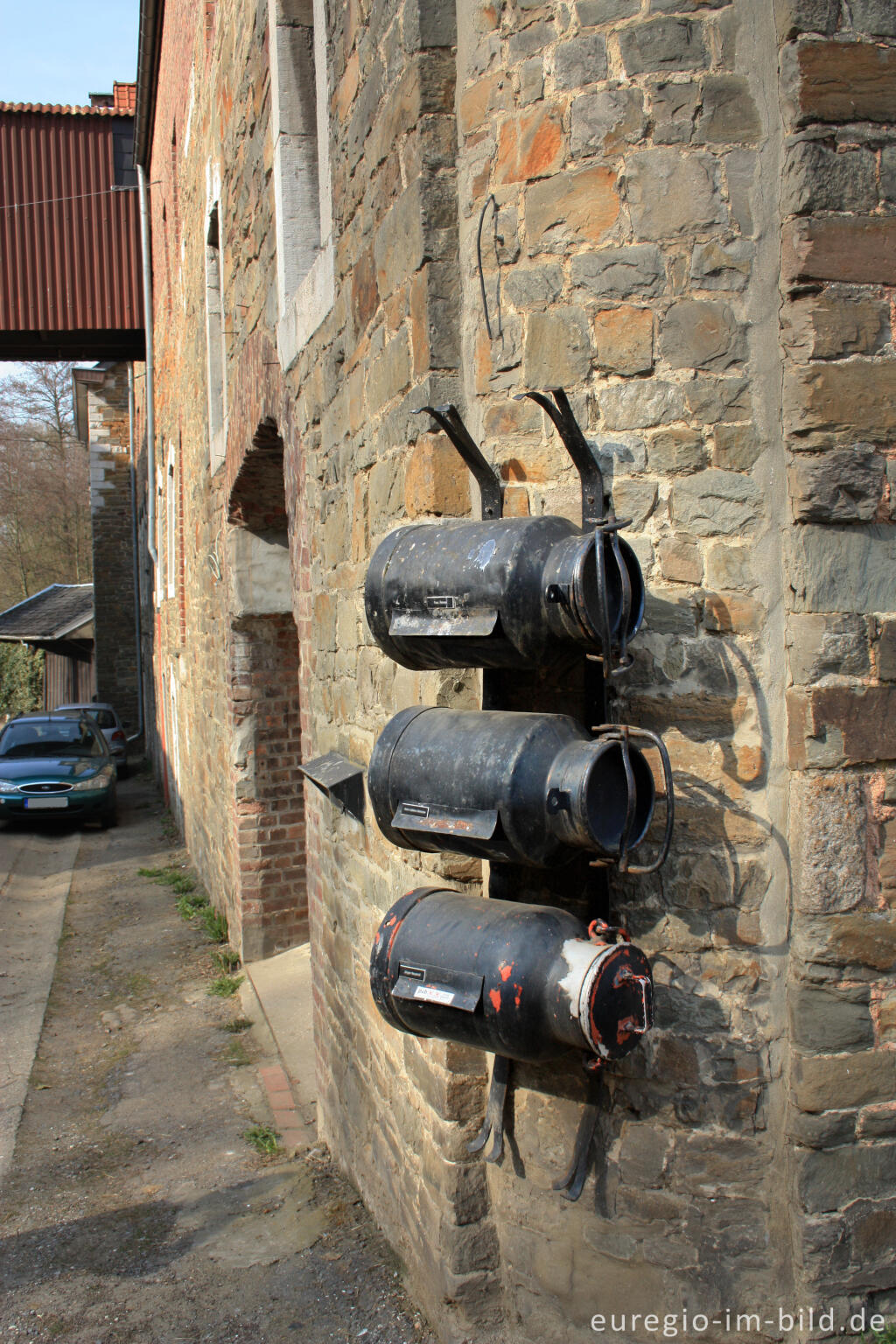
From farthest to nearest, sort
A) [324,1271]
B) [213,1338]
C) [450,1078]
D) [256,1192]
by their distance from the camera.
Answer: [256,1192] → [324,1271] → [213,1338] → [450,1078]

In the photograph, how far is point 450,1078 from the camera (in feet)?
8.68

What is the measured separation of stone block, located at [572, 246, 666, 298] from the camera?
236 cm

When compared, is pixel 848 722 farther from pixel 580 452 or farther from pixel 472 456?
pixel 472 456

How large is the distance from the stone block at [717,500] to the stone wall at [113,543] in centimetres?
2043

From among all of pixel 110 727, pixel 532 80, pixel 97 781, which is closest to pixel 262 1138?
pixel 532 80

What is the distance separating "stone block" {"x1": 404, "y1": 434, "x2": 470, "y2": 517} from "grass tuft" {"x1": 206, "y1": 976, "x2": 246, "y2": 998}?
15.1 ft

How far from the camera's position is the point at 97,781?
12.7 m

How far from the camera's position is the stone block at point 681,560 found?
2377 millimetres

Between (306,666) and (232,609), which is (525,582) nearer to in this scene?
(306,666)

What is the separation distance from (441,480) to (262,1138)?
10.4ft

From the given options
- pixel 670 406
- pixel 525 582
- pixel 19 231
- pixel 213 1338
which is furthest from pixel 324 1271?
pixel 19 231

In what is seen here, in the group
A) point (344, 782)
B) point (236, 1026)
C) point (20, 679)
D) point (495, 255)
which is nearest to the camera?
point (495, 255)

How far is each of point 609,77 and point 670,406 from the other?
0.78 metres

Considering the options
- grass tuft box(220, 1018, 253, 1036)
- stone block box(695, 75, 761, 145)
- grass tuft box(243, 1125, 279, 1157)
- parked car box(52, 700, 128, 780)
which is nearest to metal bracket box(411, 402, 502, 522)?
stone block box(695, 75, 761, 145)
